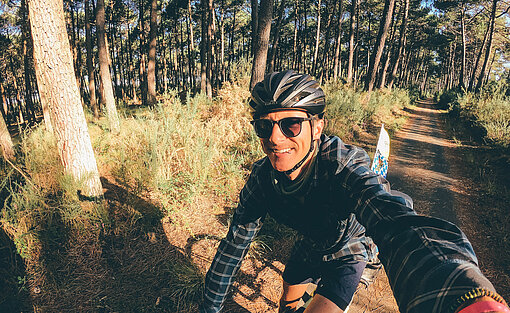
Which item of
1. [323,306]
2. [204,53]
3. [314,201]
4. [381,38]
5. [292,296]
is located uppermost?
[381,38]

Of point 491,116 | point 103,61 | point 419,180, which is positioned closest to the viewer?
point 419,180

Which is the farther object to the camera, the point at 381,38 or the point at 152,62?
the point at 152,62

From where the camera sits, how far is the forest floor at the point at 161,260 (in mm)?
2744

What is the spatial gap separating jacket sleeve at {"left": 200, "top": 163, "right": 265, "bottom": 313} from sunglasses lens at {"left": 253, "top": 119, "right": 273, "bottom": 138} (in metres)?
0.30

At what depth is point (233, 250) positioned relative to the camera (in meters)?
1.53

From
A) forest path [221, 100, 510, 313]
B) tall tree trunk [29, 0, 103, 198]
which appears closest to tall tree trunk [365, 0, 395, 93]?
forest path [221, 100, 510, 313]

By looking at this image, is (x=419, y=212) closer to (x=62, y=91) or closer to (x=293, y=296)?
(x=293, y=296)

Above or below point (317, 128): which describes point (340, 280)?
below

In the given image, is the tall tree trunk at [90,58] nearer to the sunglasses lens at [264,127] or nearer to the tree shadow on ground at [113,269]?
the tree shadow on ground at [113,269]

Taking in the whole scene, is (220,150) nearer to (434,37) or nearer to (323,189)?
(323,189)

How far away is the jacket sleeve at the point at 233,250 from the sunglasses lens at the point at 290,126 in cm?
38

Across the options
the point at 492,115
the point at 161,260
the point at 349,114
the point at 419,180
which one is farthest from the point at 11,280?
the point at 492,115

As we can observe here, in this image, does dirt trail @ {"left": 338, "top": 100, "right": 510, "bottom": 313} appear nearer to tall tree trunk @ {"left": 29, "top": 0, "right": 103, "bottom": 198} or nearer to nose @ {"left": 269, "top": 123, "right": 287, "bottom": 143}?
nose @ {"left": 269, "top": 123, "right": 287, "bottom": 143}

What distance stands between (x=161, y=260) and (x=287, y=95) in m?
2.94
